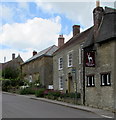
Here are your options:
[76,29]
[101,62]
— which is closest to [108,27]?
[101,62]

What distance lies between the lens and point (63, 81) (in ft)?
93.1

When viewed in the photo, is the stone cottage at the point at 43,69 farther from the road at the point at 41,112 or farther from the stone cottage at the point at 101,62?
the road at the point at 41,112

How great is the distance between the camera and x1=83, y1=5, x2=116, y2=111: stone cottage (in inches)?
603

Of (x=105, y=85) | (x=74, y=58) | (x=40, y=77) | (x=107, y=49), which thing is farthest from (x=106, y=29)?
(x=40, y=77)

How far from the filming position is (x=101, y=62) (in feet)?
54.0

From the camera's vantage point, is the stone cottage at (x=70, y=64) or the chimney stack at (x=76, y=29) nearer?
the stone cottage at (x=70, y=64)

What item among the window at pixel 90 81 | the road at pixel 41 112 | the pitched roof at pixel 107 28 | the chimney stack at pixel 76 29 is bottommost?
the road at pixel 41 112

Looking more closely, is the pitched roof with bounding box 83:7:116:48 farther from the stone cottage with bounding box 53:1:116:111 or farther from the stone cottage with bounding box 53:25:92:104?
the stone cottage with bounding box 53:25:92:104

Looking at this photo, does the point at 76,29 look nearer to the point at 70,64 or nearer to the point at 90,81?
the point at 70,64

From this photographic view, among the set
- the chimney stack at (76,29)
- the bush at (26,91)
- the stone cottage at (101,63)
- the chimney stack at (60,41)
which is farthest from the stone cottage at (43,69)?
the stone cottage at (101,63)

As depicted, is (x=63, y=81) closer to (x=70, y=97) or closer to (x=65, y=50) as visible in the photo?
(x=65, y=50)

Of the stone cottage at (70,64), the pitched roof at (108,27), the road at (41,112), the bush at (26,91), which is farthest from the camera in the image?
the bush at (26,91)

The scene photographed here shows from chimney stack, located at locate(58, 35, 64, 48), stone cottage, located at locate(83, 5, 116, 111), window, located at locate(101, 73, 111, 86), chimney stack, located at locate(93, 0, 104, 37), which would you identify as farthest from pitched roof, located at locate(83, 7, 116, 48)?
→ chimney stack, located at locate(58, 35, 64, 48)

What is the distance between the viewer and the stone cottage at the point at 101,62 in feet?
50.2
